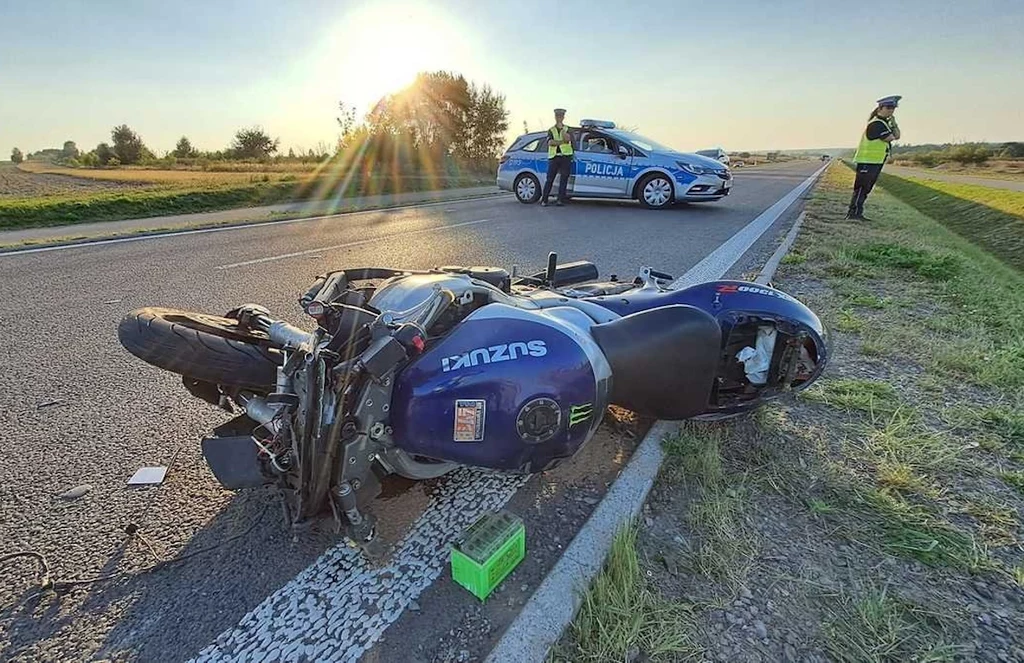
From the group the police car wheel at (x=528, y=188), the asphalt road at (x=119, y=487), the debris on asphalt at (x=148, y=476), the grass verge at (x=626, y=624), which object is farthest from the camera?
the police car wheel at (x=528, y=188)

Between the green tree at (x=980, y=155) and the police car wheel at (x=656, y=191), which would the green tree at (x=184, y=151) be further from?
the green tree at (x=980, y=155)

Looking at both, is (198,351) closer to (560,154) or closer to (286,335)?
(286,335)

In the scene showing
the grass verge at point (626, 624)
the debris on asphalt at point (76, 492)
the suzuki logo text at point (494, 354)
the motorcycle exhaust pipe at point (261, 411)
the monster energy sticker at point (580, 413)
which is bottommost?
the debris on asphalt at point (76, 492)

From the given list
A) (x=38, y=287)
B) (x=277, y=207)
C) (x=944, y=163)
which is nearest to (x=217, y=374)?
(x=38, y=287)

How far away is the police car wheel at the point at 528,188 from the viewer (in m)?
12.8

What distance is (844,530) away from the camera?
6.15 ft

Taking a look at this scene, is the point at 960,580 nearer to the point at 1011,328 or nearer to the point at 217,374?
the point at 217,374

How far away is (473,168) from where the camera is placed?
29.0m

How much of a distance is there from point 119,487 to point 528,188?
11729 millimetres

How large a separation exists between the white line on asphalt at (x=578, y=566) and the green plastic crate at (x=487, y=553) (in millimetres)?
122

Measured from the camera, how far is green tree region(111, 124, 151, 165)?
4062cm

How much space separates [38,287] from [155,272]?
3.24ft

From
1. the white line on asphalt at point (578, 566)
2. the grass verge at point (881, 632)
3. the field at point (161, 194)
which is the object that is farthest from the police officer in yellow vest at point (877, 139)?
the field at point (161, 194)

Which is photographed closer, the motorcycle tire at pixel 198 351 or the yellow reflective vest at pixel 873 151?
the motorcycle tire at pixel 198 351
